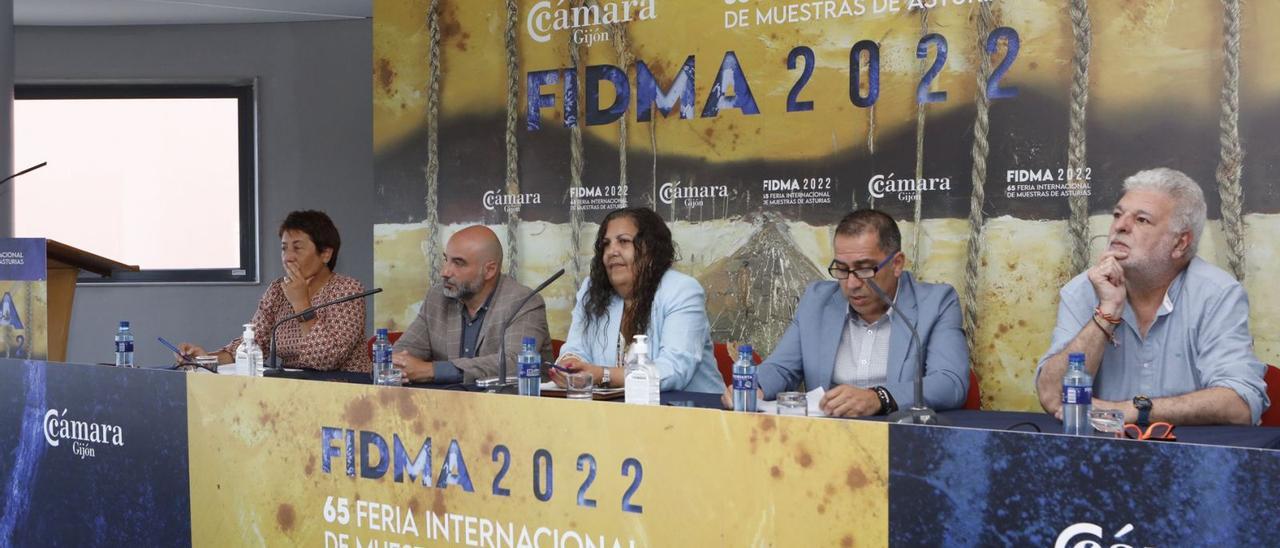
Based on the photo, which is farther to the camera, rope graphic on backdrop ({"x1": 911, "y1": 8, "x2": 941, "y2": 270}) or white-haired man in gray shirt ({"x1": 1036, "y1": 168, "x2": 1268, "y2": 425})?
rope graphic on backdrop ({"x1": 911, "y1": 8, "x2": 941, "y2": 270})

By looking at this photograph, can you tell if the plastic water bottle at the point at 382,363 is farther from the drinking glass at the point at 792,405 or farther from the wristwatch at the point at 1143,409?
the wristwatch at the point at 1143,409

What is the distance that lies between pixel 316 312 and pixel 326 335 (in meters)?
0.12

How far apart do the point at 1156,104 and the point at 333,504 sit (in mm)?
2487

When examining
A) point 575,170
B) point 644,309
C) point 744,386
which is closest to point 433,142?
point 575,170

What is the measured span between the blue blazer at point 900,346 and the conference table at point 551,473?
20cm

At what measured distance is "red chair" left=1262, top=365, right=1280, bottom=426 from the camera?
270 cm

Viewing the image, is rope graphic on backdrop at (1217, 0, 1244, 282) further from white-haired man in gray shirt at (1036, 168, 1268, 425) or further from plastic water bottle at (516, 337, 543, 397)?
plastic water bottle at (516, 337, 543, 397)

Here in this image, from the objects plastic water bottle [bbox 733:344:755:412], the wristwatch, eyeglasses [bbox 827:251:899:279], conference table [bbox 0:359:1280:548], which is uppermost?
eyeglasses [bbox 827:251:899:279]

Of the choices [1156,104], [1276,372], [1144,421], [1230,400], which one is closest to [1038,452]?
[1144,421]

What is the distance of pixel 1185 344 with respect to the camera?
249 centimetres

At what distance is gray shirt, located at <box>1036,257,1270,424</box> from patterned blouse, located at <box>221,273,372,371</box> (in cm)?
209

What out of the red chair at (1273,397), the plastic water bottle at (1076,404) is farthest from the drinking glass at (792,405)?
the red chair at (1273,397)

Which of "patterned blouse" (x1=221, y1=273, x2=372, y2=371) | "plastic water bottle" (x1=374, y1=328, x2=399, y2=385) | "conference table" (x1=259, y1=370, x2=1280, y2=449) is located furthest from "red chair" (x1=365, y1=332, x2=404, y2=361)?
"conference table" (x1=259, y1=370, x2=1280, y2=449)

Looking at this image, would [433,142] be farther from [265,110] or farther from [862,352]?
[862,352]
